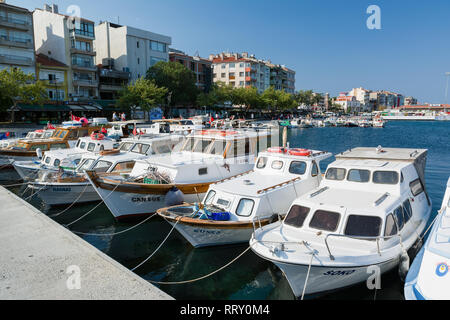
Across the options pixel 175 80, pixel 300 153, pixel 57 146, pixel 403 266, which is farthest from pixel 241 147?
pixel 175 80

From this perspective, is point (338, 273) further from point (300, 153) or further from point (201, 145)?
point (201, 145)

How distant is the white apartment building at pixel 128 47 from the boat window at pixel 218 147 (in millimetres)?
50126

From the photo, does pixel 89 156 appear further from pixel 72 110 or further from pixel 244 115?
pixel 244 115

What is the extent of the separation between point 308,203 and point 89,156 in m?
12.5

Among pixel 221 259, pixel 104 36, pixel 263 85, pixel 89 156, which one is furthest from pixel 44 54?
pixel 263 85

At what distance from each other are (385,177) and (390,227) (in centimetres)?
234

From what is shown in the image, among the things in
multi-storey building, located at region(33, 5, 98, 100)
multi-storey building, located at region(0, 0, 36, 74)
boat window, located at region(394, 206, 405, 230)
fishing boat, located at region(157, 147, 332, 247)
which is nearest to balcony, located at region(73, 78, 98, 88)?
multi-storey building, located at region(33, 5, 98, 100)

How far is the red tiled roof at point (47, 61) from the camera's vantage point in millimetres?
48406

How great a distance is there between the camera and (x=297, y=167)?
12.6 meters

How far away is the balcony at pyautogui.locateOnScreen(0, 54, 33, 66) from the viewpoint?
43.2m

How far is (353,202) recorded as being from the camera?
8.95 meters
